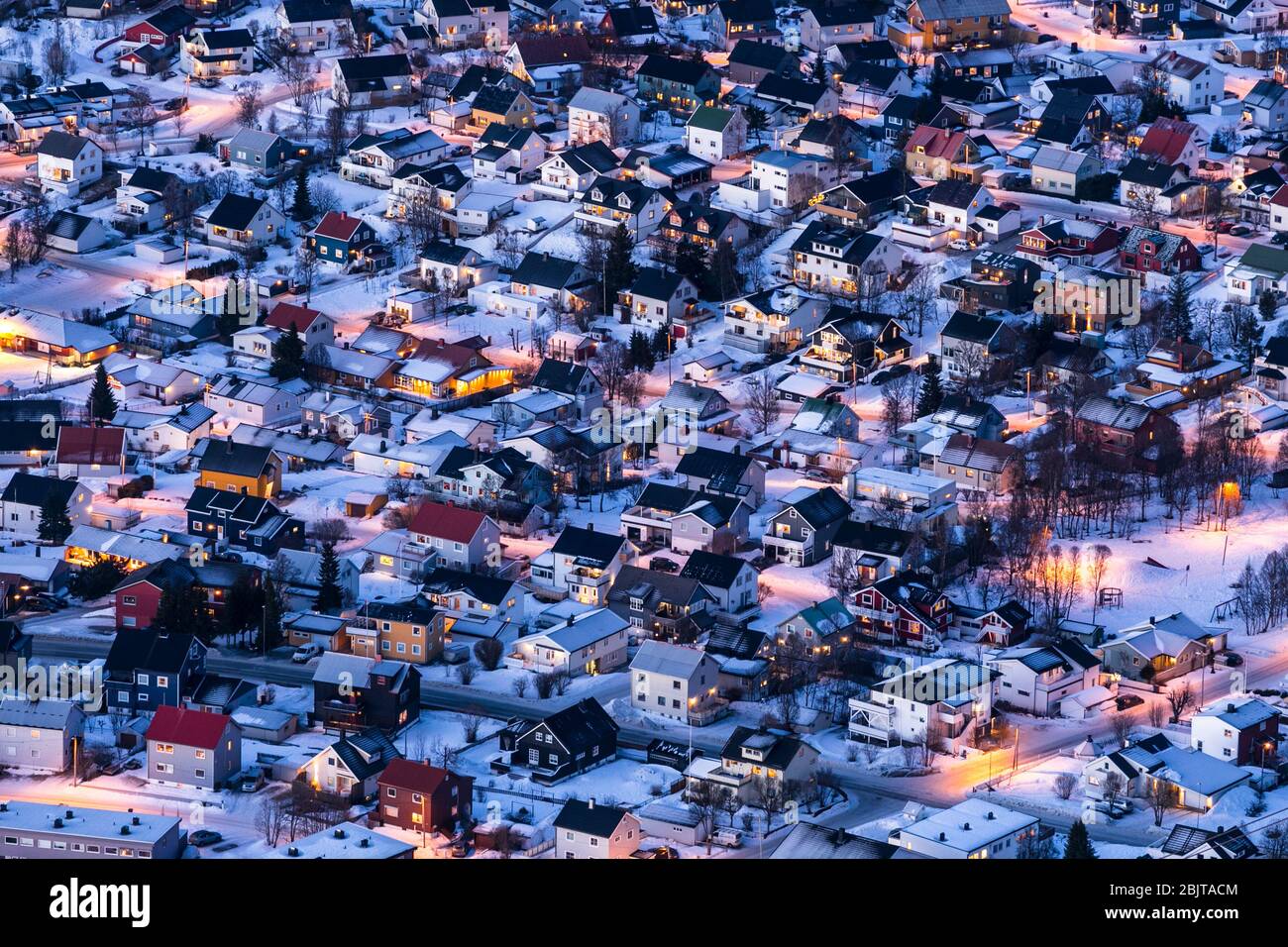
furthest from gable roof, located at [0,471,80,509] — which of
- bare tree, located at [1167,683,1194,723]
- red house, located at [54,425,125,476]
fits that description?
bare tree, located at [1167,683,1194,723]

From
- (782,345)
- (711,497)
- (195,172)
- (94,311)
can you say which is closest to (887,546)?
(711,497)

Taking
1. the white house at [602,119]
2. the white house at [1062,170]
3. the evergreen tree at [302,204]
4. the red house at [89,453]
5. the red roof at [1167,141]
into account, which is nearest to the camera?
the red house at [89,453]

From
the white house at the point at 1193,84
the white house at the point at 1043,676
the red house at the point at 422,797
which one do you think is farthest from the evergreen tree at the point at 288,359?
the white house at the point at 1193,84

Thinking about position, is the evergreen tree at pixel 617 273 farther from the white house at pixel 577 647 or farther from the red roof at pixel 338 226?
the white house at pixel 577 647

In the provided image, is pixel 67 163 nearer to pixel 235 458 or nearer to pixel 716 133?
pixel 716 133

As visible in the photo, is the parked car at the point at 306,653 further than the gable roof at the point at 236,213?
No

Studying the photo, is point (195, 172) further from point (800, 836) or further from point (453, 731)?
point (800, 836)
